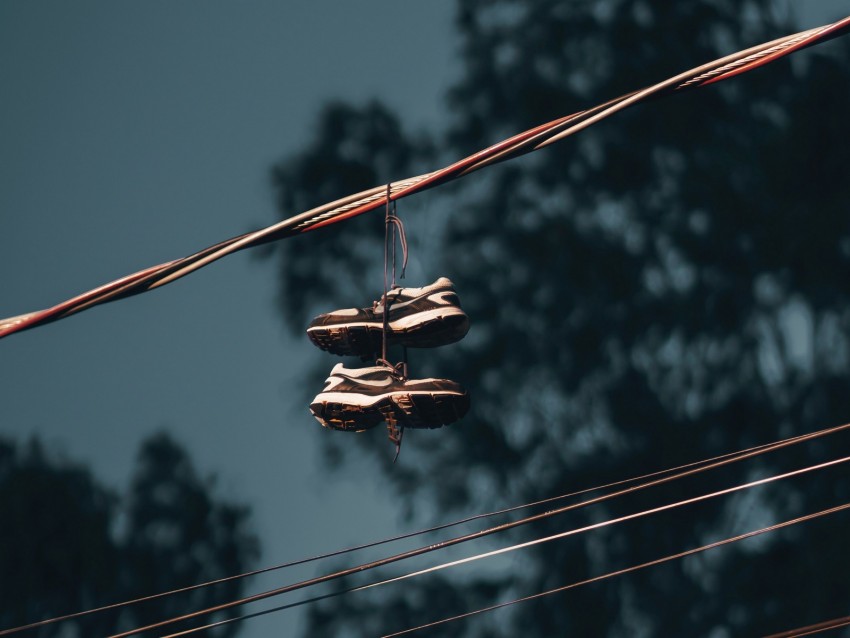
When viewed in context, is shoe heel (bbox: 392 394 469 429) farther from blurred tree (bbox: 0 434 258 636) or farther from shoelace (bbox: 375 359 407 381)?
blurred tree (bbox: 0 434 258 636)

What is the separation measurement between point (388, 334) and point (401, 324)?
8 centimetres

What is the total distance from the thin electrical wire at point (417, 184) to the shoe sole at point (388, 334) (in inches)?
35.5

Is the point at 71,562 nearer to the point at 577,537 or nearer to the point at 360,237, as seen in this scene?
the point at 360,237

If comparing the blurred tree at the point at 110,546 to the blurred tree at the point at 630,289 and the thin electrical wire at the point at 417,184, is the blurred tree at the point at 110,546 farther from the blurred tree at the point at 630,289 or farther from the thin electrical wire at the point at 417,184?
the thin electrical wire at the point at 417,184

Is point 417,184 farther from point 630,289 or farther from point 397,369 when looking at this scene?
point 630,289

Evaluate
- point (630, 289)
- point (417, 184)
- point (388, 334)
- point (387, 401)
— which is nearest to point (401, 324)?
point (388, 334)

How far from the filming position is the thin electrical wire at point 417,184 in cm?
370

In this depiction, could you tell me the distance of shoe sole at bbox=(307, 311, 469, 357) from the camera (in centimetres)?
484

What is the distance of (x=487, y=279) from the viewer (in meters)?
12.9

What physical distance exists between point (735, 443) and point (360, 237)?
3625mm

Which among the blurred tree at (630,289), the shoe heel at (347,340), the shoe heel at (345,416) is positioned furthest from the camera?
the blurred tree at (630,289)

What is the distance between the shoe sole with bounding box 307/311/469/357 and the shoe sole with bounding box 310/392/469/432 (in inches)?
7.3

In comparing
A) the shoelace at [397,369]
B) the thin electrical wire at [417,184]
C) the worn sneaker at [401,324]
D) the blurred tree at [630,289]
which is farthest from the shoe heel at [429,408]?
the blurred tree at [630,289]

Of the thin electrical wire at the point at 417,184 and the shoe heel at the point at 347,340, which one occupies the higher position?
the thin electrical wire at the point at 417,184
